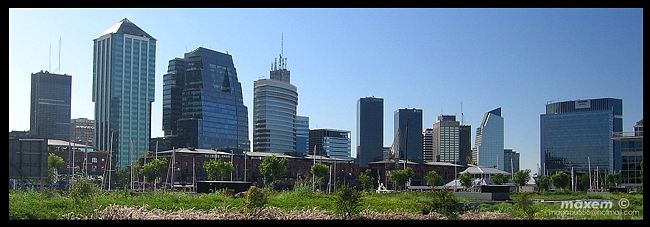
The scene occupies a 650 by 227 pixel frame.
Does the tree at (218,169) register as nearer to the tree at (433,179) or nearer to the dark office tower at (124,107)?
the dark office tower at (124,107)

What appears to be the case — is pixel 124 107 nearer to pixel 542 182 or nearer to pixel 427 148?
pixel 427 148

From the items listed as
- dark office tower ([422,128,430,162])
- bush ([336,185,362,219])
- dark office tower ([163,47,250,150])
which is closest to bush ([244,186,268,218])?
Result: bush ([336,185,362,219])

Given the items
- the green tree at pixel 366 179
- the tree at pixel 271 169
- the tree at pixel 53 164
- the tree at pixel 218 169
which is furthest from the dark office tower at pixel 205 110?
the green tree at pixel 366 179

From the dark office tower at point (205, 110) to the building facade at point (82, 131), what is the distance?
294cm

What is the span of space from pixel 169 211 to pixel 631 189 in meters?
7.63

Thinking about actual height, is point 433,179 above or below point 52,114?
below

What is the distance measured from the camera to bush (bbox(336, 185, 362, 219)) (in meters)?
12.6

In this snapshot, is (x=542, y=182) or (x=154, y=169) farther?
(x=154, y=169)

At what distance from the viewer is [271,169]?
Result: 2434cm

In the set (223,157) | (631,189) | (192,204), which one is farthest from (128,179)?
(631,189)

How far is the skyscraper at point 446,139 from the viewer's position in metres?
16.5

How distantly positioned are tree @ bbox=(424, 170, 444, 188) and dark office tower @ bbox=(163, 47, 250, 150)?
688 centimetres

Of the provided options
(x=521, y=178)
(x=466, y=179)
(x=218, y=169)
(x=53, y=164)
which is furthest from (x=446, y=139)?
(x=53, y=164)

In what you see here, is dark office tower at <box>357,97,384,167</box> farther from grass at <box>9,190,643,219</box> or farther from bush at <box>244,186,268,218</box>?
bush at <box>244,186,268,218</box>
